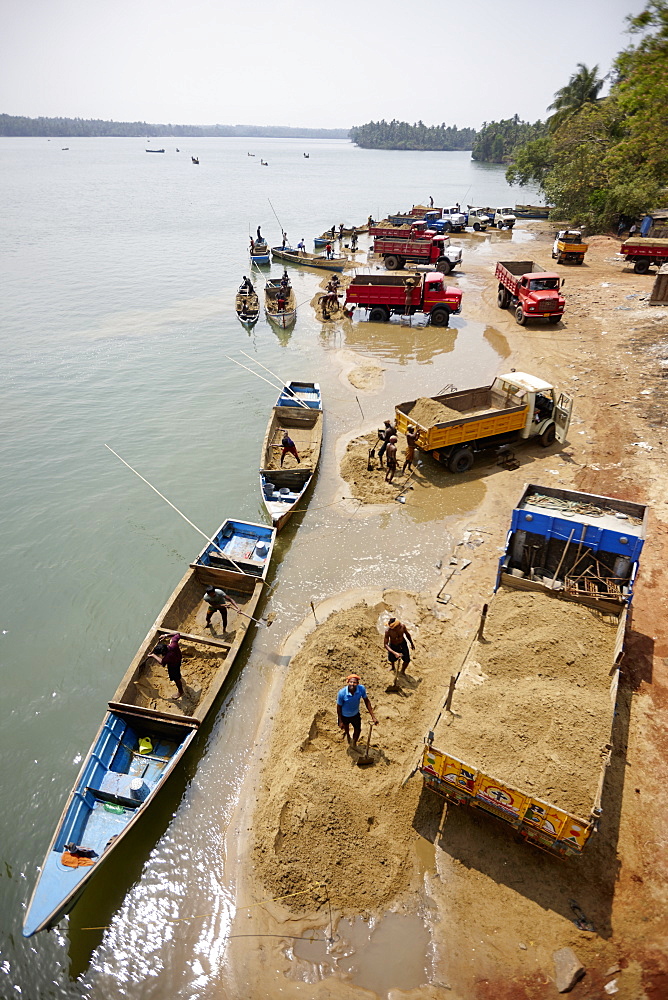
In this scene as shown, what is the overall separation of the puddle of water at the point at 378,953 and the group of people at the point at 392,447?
10.9 metres

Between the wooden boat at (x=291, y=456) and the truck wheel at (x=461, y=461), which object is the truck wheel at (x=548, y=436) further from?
the wooden boat at (x=291, y=456)

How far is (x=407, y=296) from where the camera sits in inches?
1093

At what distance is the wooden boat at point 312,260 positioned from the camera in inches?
1623

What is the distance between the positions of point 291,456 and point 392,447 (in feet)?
11.3

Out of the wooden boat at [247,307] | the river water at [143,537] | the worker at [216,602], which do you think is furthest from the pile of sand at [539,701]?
the wooden boat at [247,307]

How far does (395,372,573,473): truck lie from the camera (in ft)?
49.3

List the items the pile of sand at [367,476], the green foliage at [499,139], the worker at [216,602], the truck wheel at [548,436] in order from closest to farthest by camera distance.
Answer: the worker at [216,602] → the pile of sand at [367,476] → the truck wheel at [548,436] → the green foliage at [499,139]

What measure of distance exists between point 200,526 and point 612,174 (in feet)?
159

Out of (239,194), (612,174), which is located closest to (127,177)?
(239,194)

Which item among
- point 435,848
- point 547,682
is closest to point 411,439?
point 547,682

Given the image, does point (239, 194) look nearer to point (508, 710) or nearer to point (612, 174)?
point (612, 174)

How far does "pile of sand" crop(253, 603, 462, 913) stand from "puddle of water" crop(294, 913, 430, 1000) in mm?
241

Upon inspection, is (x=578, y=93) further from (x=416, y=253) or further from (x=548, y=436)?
(x=548, y=436)

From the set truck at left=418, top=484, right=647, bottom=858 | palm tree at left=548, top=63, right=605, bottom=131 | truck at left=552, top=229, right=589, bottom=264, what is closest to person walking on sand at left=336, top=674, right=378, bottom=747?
truck at left=418, top=484, right=647, bottom=858
